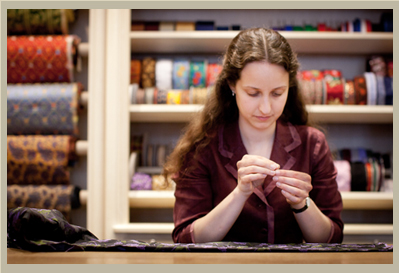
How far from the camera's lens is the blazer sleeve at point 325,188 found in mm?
987

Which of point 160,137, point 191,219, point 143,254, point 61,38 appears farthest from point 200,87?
point 143,254

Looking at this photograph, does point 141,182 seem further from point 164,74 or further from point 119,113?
point 164,74

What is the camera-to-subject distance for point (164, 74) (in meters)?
1.84

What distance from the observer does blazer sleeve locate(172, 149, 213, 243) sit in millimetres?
983

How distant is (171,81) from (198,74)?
152 millimetres

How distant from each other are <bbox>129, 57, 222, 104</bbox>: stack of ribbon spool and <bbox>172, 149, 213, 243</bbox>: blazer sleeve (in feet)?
2.55

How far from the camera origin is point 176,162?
3.51 feet

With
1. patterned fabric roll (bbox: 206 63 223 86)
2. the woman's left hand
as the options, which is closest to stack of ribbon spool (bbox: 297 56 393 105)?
patterned fabric roll (bbox: 206 63 223 86)

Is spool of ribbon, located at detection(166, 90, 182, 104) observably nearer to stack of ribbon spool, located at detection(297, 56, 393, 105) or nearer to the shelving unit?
the shelving unit

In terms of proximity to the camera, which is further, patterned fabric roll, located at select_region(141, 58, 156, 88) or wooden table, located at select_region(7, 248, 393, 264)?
patterned fabric roll, located at select_region(141, 58, 156, 88)

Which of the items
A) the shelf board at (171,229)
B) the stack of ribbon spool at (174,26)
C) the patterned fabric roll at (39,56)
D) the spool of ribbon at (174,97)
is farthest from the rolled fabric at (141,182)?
the stack of ribbon spool at (174,26)

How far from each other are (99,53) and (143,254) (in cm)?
136

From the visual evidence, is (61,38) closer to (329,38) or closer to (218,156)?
(218,156)

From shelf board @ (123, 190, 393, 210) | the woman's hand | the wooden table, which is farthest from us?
shelf board @ (123, 190, 393, 210)
